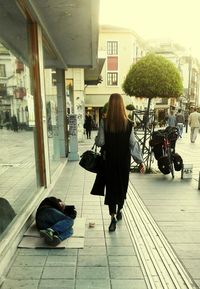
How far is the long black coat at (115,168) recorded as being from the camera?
4.13 metres

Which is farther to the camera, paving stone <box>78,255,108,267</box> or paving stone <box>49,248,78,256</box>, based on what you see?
paving stone <box>49,248,78,256</box>

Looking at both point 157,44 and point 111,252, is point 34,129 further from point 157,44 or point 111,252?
point 157,44

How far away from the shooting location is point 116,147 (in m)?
4.13

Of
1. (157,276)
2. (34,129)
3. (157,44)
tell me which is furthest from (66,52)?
(157,44)

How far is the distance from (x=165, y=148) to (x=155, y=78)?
188cm

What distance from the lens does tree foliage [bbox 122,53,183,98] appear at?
322 inches

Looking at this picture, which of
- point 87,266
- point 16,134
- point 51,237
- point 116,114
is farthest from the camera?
point 16,134

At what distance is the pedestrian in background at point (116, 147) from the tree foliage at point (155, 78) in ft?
14.4

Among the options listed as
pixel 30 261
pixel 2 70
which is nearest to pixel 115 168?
pixel 30 261

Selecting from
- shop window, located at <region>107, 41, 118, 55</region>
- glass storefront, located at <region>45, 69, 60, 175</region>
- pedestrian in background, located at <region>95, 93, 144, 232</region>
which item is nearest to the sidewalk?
pedestrian in background, located at <region>95, 93, 144, 232</region>

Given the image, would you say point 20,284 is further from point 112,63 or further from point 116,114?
point 112,63

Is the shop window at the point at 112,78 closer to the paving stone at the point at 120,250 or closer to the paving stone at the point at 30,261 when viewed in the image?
the paving stone at the point at 120,250

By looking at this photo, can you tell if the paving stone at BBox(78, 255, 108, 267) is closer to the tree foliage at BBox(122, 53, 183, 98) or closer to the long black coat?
the long black coat

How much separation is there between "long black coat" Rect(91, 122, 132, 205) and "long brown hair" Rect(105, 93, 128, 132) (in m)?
0.08
